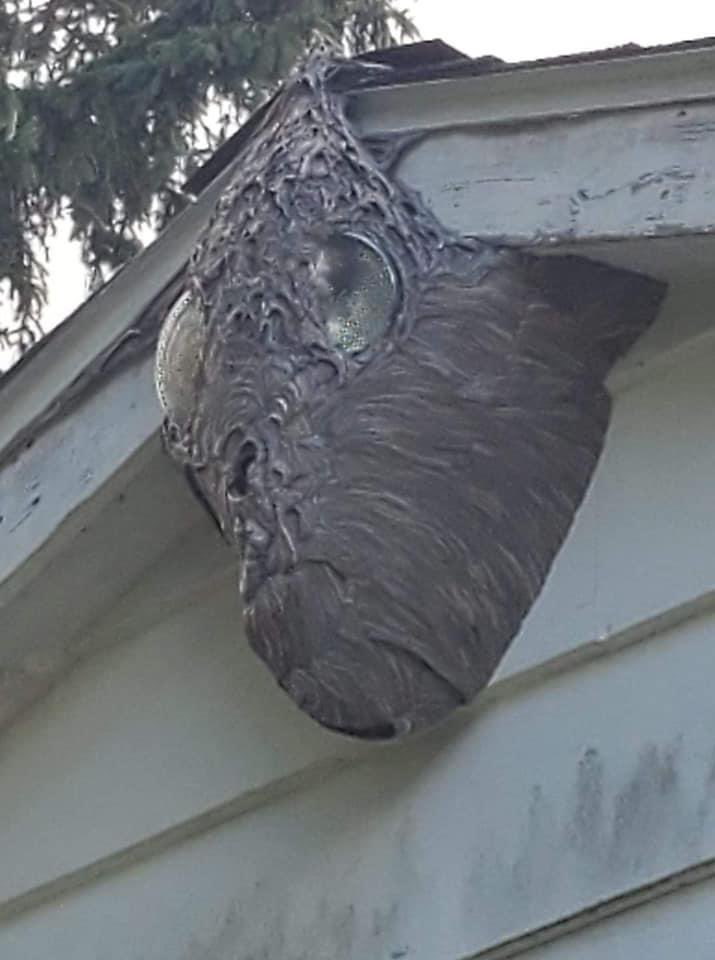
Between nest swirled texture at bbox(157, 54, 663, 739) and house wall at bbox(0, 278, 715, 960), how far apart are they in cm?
6

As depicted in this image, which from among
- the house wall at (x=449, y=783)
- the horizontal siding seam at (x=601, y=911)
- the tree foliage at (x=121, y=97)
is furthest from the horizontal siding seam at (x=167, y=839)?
the tree foliage at (x=121, y=97)

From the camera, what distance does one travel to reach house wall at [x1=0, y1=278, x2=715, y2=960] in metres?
2.29

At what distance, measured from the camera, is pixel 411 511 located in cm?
244

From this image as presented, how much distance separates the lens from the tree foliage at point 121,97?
26.4ft

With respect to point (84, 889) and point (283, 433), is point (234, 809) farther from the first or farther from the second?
Result: point (283, 433)

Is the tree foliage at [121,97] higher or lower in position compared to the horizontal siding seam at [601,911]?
higher

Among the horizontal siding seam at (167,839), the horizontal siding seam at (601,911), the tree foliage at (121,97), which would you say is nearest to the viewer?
the horizontal siding seam at (601,911)

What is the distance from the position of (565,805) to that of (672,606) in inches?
9.0

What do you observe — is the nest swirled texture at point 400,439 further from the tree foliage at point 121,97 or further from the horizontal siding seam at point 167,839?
the tree foliage at point 121,97

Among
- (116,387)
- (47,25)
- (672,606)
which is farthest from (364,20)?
(672,606)

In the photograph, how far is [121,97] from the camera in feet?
27.2

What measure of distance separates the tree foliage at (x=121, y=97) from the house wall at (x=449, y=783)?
4.79 m

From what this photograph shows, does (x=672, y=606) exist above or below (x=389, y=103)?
below

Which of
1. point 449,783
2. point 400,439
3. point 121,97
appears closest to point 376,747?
point 449,783
